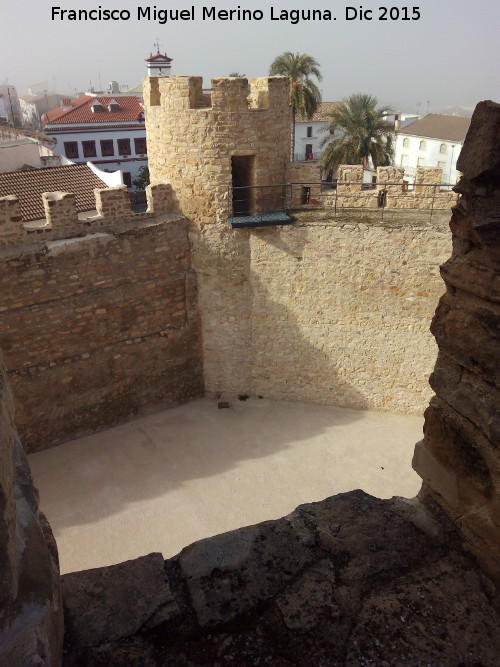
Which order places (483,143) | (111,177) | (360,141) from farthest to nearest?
(360,141), (111,177), (483,143)

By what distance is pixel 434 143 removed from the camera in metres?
30.5

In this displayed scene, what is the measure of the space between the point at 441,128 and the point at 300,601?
109 ft

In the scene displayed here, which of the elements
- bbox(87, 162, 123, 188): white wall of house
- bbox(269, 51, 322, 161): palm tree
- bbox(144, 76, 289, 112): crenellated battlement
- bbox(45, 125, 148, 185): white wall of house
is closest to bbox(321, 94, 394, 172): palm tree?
bbox(269, 51, 322, 161): palm tree

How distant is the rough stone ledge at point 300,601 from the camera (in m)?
2.09

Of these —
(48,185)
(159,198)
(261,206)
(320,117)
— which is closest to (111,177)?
(48,185)

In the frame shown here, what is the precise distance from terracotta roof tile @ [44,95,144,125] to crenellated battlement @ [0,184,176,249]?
22.6m

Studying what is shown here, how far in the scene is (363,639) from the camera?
7.02 ft

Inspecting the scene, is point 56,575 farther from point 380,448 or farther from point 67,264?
point 380,448

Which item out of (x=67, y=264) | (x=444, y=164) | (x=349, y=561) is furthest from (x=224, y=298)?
(x=444, y=164)

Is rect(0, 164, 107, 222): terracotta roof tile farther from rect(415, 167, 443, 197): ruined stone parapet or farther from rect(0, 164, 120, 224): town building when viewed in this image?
rect(415, 167, 443, 197): ruined stone parapet

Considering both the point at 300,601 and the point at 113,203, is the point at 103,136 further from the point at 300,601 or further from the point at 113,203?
the point at 300,601

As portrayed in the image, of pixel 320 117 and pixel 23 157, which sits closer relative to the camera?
pixel 23 157

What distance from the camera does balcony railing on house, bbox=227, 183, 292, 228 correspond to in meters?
8.87

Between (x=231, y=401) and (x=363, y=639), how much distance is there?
8.22 m
